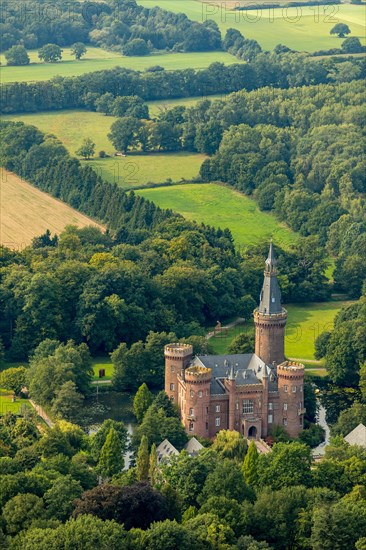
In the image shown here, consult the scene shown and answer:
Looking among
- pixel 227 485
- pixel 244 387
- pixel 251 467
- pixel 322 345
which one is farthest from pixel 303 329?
pixel 227 485

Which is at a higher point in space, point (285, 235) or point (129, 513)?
point (129, 513)

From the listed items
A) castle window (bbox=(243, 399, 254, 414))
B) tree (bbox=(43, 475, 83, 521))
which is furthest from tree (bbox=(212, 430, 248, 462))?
tree (bbox=(43, 475, 83, 521))

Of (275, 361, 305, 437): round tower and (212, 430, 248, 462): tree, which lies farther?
(275, 361, 305, 437): round tower

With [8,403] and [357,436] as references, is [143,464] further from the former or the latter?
[8,403]

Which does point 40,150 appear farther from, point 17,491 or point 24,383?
point 17,491

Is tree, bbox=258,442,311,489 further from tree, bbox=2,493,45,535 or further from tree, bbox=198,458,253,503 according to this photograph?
tree, bbox=2,493,45,535

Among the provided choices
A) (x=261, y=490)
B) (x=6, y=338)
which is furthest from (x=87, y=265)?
(x=261, y=490)

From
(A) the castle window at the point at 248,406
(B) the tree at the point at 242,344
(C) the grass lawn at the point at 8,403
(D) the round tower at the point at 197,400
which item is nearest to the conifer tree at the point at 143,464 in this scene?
(D) the round tower at the point at 197,400
